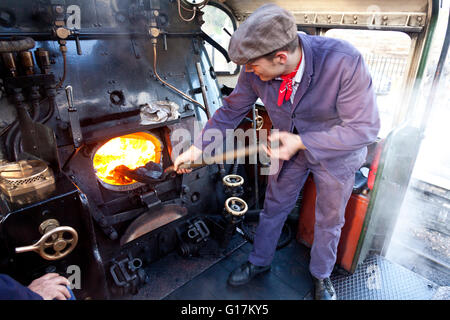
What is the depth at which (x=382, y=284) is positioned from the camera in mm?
2834

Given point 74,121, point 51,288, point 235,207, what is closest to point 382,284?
point 235,207

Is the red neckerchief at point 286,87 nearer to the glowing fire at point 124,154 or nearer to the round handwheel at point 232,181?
the round handwheel at point 232,181

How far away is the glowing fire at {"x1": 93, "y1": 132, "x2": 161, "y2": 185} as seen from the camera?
285cm

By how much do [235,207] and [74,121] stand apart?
5.10ft

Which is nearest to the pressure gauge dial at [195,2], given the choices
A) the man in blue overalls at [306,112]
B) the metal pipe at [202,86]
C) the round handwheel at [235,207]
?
the metal pipe at [202,86]

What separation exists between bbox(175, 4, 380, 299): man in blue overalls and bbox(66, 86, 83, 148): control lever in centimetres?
80

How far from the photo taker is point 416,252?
4043mm

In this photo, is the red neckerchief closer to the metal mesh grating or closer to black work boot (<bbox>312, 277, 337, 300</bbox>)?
black work boot (<bbox>312, 277, 337, 300</bbox>)

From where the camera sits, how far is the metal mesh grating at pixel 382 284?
271 cm

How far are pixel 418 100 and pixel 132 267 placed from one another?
297 cm

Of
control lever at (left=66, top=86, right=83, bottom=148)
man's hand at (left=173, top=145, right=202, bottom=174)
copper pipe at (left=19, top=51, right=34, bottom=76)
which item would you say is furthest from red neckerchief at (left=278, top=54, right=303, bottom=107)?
copper pipe at (left=19, top=51, right=34, bottom=76)

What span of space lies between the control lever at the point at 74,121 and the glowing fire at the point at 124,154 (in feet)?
1.65

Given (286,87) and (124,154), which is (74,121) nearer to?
(124,154)
